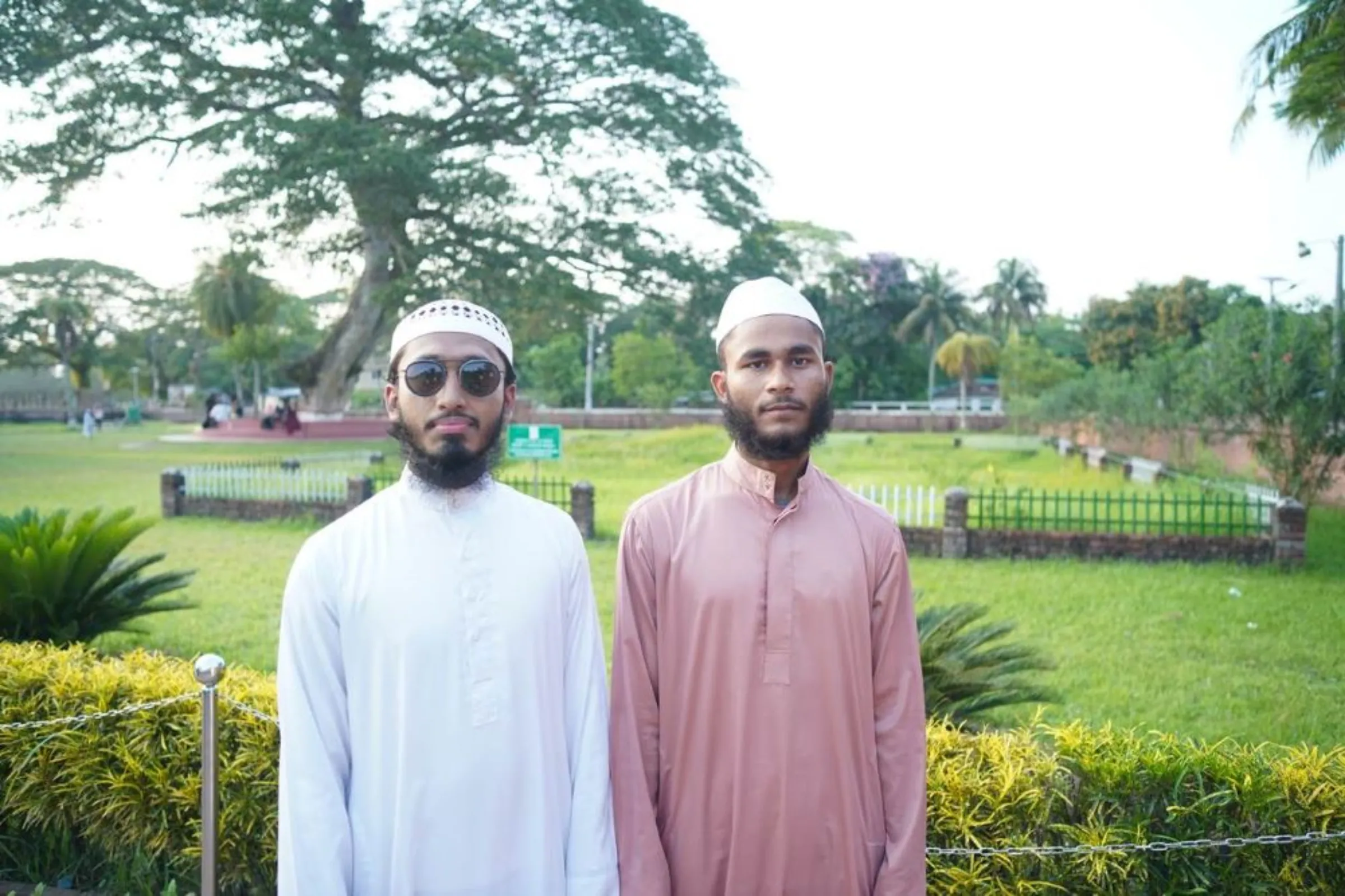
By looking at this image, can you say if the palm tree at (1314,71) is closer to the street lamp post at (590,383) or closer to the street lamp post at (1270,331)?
the street lamp post at (1270,331)

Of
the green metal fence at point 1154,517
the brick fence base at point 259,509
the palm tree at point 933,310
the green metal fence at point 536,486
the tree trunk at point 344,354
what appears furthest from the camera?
the palm tree at point 933,310

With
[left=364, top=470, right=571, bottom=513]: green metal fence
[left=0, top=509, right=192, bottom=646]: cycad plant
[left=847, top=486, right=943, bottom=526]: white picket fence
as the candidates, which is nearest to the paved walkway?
[left=364, top=470, right=571, bottom=513]: green metal fence

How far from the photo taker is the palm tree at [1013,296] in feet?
160

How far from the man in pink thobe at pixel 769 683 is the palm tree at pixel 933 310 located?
36057 millimetres

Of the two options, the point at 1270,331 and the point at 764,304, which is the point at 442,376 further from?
the point at 1270,331

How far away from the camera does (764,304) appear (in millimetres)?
1999

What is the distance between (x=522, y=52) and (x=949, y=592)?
11.2 metres

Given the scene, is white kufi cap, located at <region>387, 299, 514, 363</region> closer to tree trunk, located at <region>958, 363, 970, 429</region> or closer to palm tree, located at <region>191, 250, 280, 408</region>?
palm tree, located at <region>191, 250, 280, 408</region>

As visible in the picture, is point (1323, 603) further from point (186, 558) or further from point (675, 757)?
point (186, 558)

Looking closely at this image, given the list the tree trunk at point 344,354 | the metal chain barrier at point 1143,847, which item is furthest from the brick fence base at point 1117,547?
the tree trunk at point 344,354

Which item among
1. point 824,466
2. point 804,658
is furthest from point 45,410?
point 804,658

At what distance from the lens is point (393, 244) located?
15.1 metres

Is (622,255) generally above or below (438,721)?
above

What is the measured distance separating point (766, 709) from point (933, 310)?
3926 cm
